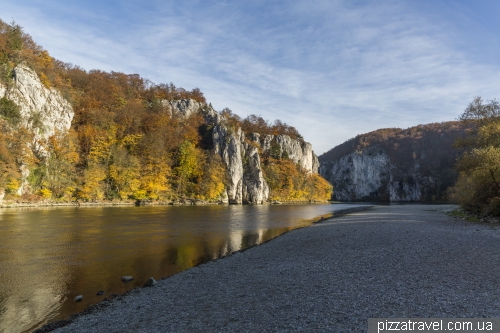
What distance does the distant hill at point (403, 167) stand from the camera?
159250 millimetres

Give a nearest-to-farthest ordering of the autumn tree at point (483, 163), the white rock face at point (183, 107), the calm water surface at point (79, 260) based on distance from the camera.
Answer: the calm water surface at point (79, 260), the autumn tree at point (483, 163), the white rock face at point (183, 107)

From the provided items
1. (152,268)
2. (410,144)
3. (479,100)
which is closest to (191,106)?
(479,100)

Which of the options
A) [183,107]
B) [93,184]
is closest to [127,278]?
[93,184]

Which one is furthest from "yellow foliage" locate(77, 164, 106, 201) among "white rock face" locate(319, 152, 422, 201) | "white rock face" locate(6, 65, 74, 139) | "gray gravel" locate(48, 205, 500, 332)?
"white rock face" locate(319, 152, 422, 201)

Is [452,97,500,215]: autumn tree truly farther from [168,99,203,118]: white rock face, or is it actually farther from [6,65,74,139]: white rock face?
[168,99,203,118]: white rock face

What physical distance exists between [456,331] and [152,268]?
1169 centimetres

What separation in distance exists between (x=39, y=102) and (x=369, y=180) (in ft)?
576

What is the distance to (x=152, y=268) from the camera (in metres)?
13.3

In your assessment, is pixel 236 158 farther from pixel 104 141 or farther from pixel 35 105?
pixel 35 105

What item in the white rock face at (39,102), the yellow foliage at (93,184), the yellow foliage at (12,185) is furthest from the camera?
the yellow foliage at (93,184)

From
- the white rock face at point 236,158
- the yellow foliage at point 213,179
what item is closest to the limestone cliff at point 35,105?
the yellow foliage at point 213,179

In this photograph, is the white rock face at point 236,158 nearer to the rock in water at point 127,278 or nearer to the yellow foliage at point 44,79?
the yellow foliage at point 44,79

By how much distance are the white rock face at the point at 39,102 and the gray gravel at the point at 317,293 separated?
64.0 metres

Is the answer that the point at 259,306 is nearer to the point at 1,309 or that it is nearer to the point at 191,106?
the point at 1,309
